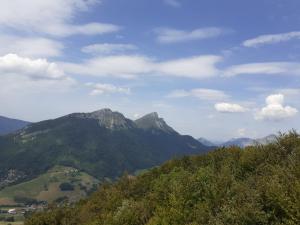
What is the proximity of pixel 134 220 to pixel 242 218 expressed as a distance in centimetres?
3598

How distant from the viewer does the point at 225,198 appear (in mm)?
65812

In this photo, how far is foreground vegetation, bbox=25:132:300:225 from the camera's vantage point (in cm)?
5234

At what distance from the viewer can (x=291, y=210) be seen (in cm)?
4616

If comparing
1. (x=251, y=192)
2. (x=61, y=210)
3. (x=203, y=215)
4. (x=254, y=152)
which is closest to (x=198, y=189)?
(x=203, y=215)

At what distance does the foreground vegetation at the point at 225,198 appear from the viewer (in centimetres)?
5234

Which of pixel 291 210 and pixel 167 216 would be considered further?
pixel 167 216

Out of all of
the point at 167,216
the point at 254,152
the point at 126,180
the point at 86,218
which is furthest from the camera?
the point at 126,180

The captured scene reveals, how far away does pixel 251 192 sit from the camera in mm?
57688

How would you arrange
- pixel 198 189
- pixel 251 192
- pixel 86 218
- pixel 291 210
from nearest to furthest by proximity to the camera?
pixel 291 210 → pixel 251 192 → pixel 198 189 → pixel 86 218

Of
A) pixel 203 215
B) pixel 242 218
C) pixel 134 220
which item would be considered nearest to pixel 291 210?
pixel 242 218

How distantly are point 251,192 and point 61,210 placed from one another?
86311 millimetres

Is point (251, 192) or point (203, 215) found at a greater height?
point (251, 192)

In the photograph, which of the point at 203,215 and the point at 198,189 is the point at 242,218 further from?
the point at 198,189

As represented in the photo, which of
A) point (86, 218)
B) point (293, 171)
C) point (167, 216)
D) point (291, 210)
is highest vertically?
point (293, 171)
